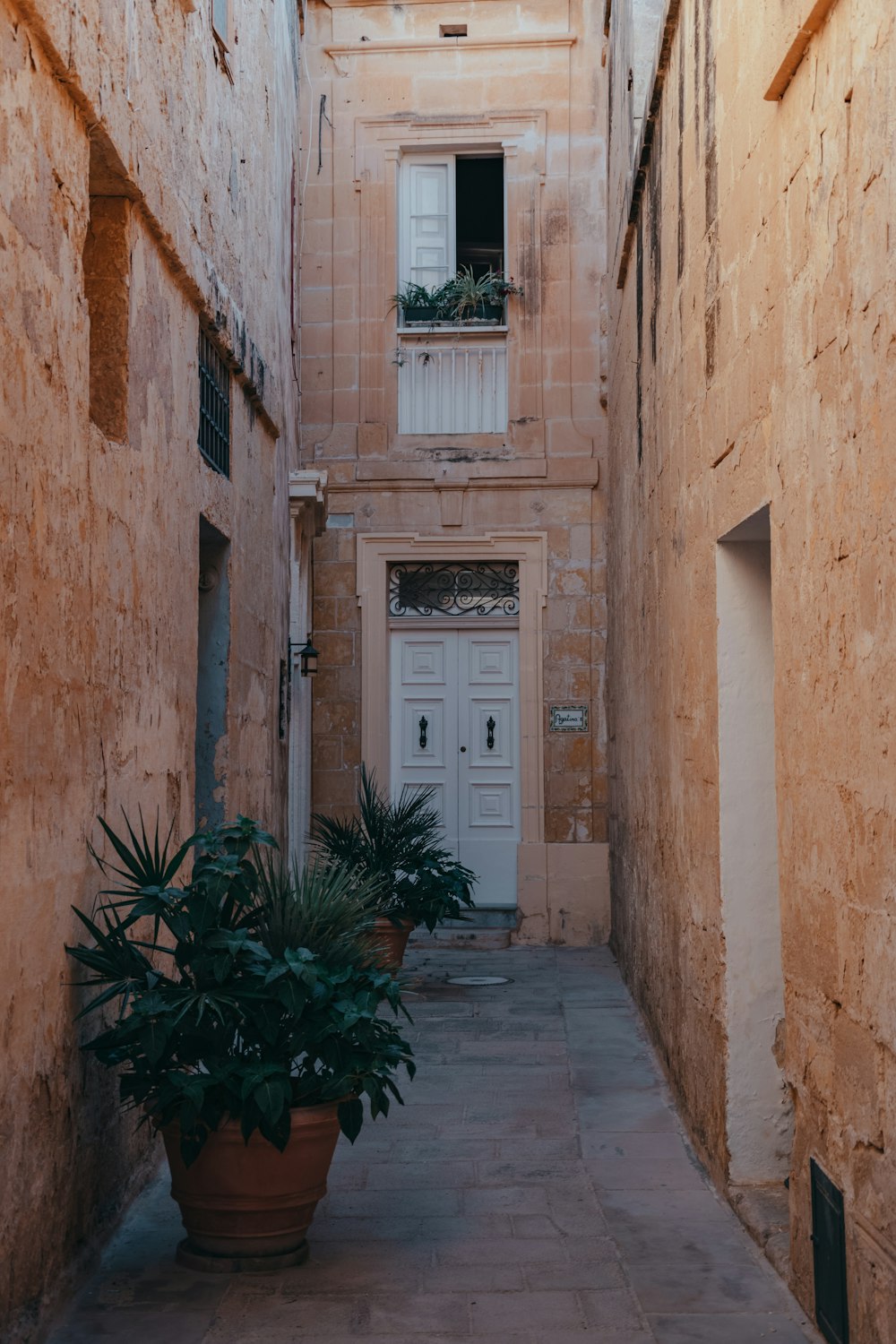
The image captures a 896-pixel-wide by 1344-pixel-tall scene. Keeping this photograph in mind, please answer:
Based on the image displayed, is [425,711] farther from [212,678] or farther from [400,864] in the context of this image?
[212,678]

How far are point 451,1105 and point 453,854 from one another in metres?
5.53

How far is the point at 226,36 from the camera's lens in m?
6.65

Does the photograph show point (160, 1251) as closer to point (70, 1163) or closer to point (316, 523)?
point (70, 1163)

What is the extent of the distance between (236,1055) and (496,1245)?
1.03m

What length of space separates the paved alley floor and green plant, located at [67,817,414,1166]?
1.41ft

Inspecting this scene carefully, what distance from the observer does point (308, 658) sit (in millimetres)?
10078

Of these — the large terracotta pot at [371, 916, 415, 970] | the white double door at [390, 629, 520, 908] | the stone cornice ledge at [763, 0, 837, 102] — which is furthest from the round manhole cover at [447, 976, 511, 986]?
the stone cornice ledge at [763, 0, 837, 102]

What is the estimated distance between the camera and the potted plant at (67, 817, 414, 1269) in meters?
3.80

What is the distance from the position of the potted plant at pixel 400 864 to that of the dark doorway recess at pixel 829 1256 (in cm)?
497

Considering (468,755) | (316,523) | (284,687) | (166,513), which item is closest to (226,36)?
(166,513)

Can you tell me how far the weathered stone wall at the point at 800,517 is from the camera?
2881 mm

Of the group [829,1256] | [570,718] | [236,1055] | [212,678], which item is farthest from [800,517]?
[570,718]

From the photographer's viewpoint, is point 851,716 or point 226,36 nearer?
point 851,716

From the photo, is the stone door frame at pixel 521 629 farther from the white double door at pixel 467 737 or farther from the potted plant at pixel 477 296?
the potted plant at pixel 477 296
